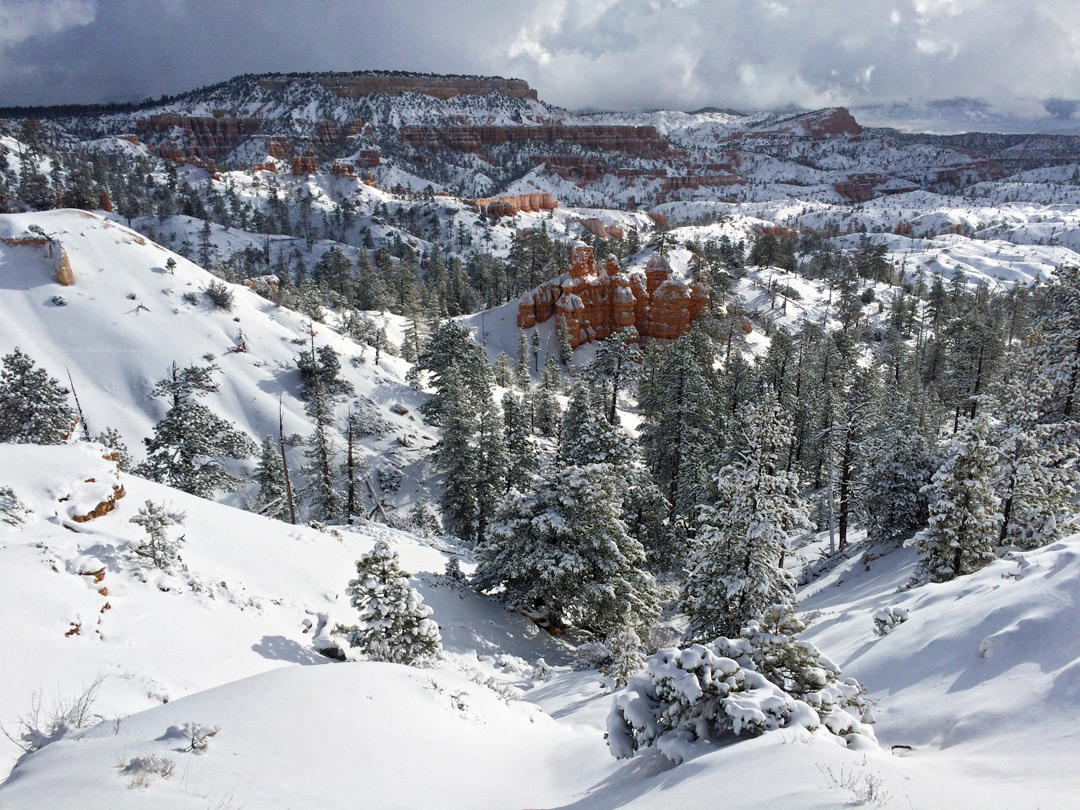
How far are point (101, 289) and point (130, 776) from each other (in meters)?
54.3

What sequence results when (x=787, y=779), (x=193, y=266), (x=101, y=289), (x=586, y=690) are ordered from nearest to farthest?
(x=787, y=779)
(x=586, y=690)
(x=101, y=289)
(x=193, y=266)

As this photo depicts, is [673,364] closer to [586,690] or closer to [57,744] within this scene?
[586,690]

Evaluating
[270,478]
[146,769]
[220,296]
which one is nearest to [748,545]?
[146,769]

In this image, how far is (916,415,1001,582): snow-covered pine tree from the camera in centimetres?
1550

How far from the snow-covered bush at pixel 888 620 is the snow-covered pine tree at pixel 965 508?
205 inches

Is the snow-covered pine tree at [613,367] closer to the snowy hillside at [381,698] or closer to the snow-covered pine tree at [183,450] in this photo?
the snowy hillside at [381,698]

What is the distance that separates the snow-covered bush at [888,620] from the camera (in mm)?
11834

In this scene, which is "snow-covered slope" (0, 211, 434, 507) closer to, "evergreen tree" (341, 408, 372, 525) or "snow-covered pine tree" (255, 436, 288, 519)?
"evergreen tree" (341, 408, 372, 525)

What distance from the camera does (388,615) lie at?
13.8m

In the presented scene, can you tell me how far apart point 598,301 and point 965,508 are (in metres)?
61.2

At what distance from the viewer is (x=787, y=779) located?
546cm

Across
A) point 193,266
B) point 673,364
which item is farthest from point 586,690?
point 193,266

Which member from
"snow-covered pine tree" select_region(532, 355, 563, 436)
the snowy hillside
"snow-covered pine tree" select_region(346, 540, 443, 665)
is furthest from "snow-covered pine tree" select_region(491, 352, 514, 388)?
"snow-covered pine tree" select_region(346, 540, 443, 665)

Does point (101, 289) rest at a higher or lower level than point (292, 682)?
higher
